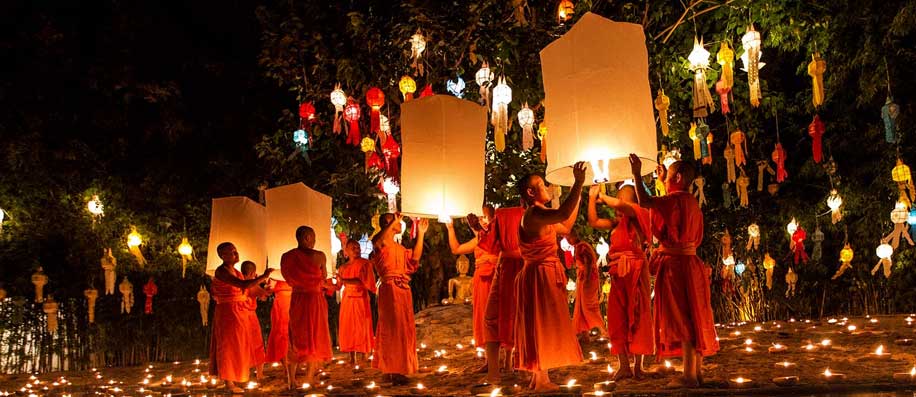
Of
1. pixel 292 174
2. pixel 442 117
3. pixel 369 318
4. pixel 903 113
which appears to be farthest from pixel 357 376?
pixel 903 113

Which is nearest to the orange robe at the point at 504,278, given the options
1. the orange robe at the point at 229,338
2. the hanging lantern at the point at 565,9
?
the orange robe at the point at 229,338

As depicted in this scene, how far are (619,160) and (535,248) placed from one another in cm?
90

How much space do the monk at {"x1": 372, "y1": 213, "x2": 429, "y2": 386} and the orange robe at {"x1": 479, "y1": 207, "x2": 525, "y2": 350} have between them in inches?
26.9

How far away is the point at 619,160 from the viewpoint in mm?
5734

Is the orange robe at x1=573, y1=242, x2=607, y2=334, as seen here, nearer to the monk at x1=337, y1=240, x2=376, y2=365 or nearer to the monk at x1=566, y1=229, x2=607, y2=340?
the monk at x1=566, y1=229, x2=607, y2=340

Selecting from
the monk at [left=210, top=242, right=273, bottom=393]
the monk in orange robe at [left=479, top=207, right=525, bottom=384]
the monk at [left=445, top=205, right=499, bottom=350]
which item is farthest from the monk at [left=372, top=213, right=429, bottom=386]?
the monk at [left=210, top=242, right=273, bottom=393]

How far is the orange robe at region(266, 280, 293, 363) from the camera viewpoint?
7902 mm

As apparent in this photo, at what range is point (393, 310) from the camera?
6.65 m

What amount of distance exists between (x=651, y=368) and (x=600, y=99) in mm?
2446

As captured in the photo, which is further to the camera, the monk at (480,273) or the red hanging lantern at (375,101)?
the red hanging lantern at (375,101)

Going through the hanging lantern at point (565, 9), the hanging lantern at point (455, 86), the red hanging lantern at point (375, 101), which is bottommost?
the red hanging lantern at point (375, 101)

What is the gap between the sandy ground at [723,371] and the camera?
207 inches

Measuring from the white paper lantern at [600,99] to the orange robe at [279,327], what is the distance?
378 centimetres

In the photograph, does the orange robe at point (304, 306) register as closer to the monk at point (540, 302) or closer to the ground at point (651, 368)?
the ground at point (651, 368)
